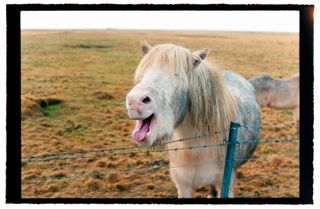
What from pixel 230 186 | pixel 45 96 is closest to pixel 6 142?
pixel 45 96

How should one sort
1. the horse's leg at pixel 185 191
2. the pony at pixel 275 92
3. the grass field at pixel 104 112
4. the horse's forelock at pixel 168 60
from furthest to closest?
1. the pony at pixel 275 92
2. the grass field at pixel 104 112
3. the horse's leg at pixel 185 191
4. the horse's forelock at pixel 168 60

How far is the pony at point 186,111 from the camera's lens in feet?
8.28

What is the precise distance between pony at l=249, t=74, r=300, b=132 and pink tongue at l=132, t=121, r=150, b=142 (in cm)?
217

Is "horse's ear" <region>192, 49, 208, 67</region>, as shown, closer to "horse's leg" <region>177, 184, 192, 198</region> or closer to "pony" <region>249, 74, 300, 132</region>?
"horse's leg" <region>177, 184, 192, 198</region>

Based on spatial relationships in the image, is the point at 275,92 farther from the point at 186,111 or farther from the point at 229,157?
the point at 186,111

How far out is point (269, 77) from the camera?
14.9 feet

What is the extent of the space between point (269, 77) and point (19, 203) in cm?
296

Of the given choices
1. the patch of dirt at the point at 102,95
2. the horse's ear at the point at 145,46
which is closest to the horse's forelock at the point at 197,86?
the horse's ear at the point at 145,46

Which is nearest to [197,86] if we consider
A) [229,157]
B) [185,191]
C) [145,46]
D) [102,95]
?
[145,46]

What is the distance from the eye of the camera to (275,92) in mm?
4926

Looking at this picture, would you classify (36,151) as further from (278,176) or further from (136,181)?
(278,176)

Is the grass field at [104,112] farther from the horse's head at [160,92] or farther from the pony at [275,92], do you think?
the horse's head at [160,92]

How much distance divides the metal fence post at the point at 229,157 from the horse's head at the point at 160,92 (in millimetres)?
382

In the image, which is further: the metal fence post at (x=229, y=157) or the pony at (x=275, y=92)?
the pony at (x=275, y=92)
